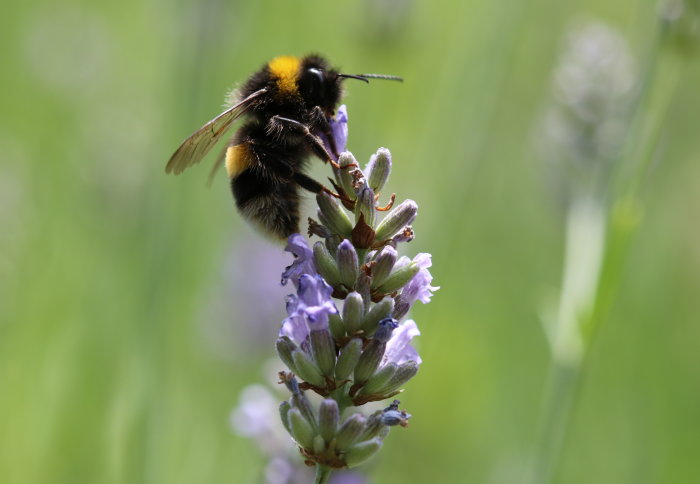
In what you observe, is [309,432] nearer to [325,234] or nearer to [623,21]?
[325,234]

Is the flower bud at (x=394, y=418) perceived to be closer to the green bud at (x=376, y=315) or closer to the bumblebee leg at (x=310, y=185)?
the green bud at (x=376, y=315)

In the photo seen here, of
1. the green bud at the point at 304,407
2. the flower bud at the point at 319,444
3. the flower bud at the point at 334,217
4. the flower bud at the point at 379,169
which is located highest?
the flower bud at the point at 379,169

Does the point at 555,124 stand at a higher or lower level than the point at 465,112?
lower

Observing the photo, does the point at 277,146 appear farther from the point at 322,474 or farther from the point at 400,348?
the point at 322,474

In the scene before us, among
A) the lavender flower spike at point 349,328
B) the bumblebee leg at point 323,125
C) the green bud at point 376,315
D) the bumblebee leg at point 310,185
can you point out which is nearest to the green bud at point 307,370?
the lavender flower spike at point 349,328

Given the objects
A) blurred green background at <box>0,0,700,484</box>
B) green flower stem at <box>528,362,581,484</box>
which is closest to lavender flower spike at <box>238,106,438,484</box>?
green flower stem at <box>528,362,581,484</box>

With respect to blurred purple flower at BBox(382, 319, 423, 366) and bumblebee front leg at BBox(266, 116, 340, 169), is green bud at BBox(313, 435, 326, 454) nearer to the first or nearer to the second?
blurred purple flower at BBox(382, 319, 423, 366)

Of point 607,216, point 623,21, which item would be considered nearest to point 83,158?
point 607,216
